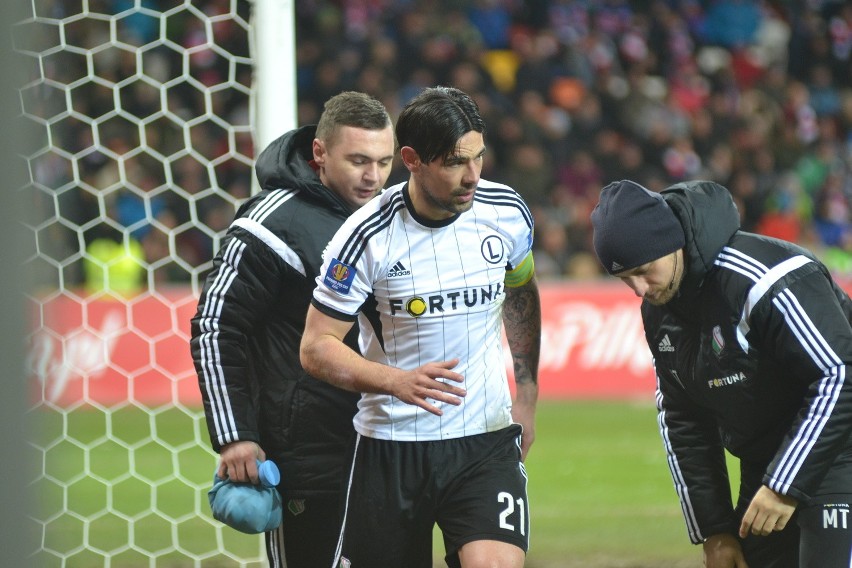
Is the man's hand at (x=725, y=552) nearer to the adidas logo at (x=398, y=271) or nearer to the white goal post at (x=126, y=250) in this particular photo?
the adidas logo at (x=398, y=271)

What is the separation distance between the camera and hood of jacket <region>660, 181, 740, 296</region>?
3.25m

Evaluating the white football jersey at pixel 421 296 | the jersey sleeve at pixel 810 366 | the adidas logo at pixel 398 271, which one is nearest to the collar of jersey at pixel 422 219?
the white football jersey at pixel 421 296

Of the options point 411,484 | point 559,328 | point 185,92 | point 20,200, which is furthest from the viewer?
point 185,92

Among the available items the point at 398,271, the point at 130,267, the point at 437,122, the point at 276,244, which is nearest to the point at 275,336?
the point at 276,244

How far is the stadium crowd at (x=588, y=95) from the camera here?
43.6 feet

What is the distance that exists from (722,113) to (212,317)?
1315 centimetres

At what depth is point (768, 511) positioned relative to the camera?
3209 millimetres

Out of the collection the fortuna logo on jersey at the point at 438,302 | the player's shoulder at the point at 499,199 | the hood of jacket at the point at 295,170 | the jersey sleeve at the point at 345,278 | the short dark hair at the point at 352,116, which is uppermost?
the short dark hair at the point at 352,116

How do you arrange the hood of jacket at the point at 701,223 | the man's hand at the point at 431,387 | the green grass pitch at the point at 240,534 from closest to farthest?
the man's hand at the point at 431,387
the hood of jacket at the point at 701,223
the green grass pitch at the point at 240,534

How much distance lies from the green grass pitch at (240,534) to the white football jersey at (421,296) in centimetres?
173

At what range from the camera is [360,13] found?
1546 cm

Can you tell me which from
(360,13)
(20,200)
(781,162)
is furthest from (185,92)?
(20,200)

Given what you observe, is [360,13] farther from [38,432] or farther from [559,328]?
[38,432]

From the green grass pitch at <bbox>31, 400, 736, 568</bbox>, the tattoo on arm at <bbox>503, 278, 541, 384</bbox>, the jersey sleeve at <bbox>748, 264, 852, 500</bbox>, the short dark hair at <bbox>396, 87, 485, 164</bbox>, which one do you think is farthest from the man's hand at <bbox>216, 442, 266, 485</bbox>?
the jersey sleeve at <bbox>748, 264, 852, 500</bbox>
